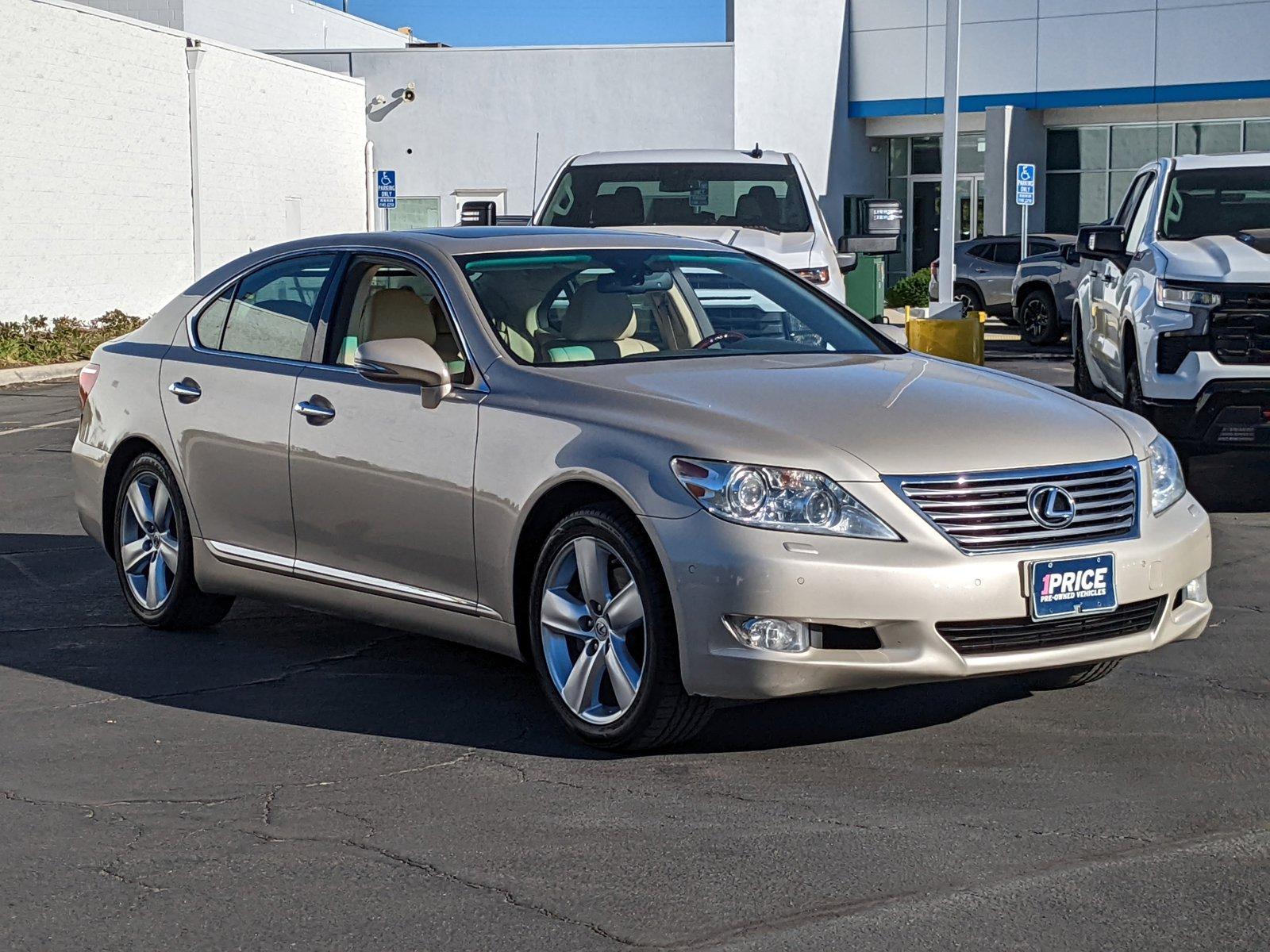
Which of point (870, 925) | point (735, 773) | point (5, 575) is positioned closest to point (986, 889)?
point (870, 925)

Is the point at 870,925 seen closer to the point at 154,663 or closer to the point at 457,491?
the point at 457,491

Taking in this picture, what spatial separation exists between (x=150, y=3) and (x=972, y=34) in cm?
2675

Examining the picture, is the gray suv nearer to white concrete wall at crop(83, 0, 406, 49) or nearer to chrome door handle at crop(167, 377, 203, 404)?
chrome door handle at crop(167, 377, 203, 404)

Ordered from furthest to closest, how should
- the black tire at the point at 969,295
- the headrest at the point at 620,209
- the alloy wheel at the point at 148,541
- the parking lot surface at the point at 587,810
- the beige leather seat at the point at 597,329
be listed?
1. the black tire at the point at 969,295
2. the headrest at the point at 620,209
3. the alloy wheel at the point at 148,541
4. the beige leather seat at the point at 597,329
5. the parking lot surface at the point at 587,810

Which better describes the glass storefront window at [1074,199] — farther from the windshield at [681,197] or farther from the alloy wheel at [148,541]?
the alloy wheel at [148,541]

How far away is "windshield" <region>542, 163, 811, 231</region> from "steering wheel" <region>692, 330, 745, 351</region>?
741 centimetres

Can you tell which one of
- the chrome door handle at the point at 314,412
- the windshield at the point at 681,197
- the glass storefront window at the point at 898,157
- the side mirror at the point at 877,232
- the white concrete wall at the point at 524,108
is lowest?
the chrome door handle at the point at 314,412

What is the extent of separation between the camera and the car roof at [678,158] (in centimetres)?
1463

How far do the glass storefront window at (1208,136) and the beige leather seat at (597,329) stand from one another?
3578cm

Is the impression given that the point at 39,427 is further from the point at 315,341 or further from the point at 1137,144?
the point at 1137,144

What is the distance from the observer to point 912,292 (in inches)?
1395

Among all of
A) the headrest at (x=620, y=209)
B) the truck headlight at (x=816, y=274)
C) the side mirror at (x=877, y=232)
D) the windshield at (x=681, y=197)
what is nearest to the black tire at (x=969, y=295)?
the windshield at (x=681, y=197)

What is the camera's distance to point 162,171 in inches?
1256

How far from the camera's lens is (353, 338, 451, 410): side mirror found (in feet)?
19.9
